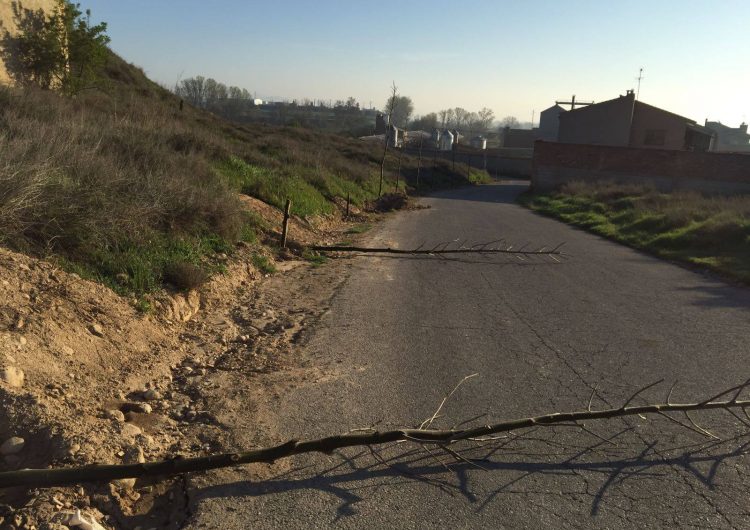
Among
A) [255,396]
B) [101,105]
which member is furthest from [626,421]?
[101,105]

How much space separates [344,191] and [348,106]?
113m

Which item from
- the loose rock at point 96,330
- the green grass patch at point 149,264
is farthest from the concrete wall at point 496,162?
the loose rock at point 96,330

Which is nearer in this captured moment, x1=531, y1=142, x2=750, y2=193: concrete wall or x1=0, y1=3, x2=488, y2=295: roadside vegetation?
x1=0, y1=3, x2=488, y2=295: roadside vegetation

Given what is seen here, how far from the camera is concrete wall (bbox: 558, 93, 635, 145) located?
58.0m

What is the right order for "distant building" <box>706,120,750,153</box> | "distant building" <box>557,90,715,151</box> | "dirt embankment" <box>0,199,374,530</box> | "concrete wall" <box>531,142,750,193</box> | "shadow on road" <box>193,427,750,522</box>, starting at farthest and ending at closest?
"distant building" <box>706,120,750,153</box>
"distant building" <box>557,90,715,151</box>
"concrete wall" <box>531,142,750,193</box>
"shadow on road" <box>193,427,750,522</box>
"dirt embankment" <box>0,199,374,530</box>

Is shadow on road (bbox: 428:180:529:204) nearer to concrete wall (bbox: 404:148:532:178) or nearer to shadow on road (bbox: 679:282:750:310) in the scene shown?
shadow on road (bbox: 679:282:750:310)

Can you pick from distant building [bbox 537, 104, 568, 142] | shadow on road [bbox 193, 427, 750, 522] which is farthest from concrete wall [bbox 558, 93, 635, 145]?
shadow on road [bbox 193, 427, 750, 522]

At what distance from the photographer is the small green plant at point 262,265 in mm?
11531

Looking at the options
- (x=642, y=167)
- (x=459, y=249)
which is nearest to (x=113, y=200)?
(x=459, y=249)

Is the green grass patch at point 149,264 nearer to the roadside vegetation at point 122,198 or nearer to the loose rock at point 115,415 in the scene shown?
the roadside vegetation at point 122,198

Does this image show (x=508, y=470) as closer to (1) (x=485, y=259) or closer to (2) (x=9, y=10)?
(1) (x=485, y=259)

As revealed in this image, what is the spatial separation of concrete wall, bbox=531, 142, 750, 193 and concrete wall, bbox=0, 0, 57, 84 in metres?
35.9

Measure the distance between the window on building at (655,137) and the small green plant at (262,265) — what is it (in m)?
54.6

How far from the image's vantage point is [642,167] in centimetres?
4550
